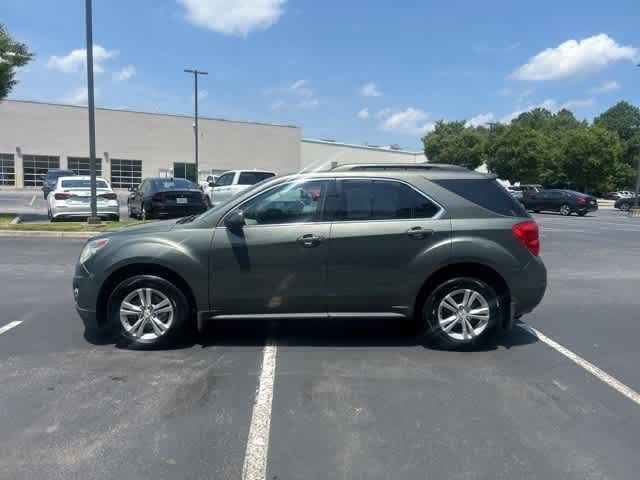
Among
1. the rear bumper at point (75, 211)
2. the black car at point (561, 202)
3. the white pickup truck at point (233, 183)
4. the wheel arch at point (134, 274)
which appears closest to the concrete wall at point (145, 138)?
the white pickup truck at point (233, 183)

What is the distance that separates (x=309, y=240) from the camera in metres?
5.14

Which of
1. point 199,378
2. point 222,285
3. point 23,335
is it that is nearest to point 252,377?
point 199,378

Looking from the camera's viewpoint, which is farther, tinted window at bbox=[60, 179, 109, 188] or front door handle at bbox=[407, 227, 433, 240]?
tinted window at bbox=[60, 179, 109, 188]

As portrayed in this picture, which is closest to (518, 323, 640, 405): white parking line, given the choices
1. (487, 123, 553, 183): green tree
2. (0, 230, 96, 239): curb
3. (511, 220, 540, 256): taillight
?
(511, 220, 540, 256): taillight

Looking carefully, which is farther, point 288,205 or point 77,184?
point 77,184

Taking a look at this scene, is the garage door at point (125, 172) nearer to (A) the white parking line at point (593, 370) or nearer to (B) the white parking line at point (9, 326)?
(B) the white parking line at point (9, 326)

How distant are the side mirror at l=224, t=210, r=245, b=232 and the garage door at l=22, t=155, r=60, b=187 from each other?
48487 mm

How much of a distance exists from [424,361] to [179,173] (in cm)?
5090

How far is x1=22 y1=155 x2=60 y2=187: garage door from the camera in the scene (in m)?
47.1

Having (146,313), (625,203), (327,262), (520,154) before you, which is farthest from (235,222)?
(520,154)

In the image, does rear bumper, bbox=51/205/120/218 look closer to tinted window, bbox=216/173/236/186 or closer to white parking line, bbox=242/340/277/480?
tinted window, bbox=216/173/236/186

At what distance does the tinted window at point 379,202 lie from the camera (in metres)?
5.30

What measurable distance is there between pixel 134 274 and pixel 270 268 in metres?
1.31

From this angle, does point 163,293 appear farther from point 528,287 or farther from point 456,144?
point 456,144
